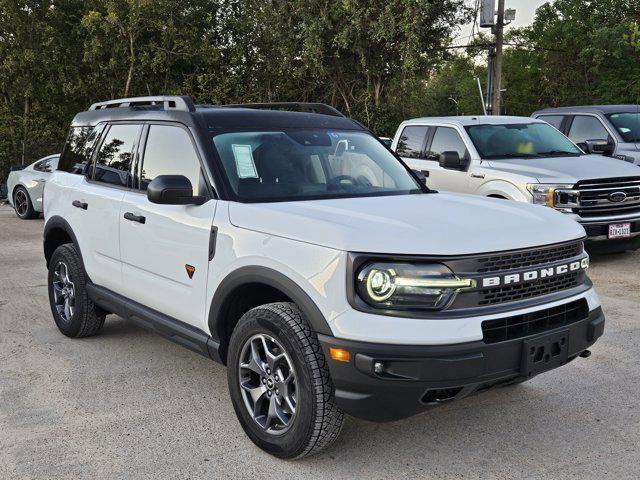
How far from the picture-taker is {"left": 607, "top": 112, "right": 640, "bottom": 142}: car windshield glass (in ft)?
37.0

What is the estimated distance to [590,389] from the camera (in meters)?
4.51

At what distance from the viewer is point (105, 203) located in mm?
4938

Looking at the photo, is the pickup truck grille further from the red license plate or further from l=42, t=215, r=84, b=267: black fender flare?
l=42, t=215, r=84, b=267: black fender flare

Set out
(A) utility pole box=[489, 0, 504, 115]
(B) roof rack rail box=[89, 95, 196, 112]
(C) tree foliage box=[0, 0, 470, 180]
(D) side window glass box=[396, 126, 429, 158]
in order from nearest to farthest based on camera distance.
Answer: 1. (B) roof rack rail box=[89, 95, 196, 112]
2. (D) side window glass box=[396, 126, 429, 158]
3. (C) tree foliage box=[0, 0, 470, 180]
4. (A) utility pole box=[489, 0, 504, 115]

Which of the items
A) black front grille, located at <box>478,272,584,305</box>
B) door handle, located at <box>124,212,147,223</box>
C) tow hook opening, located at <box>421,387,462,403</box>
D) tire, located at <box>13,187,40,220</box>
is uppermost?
door handle, located at <box>124,212,147,223</box>

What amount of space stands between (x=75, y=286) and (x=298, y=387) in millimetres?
2809

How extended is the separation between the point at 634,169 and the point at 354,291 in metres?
7.10

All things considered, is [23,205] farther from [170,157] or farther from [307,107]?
[170,157]

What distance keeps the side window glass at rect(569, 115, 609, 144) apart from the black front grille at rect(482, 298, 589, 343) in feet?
27.9

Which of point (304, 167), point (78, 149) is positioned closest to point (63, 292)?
point (78, 149)

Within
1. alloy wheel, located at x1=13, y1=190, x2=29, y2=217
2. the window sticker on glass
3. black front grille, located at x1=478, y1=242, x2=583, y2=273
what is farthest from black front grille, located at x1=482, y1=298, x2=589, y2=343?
alloy wheel, located at x1=13, y1=190, x2=29, y2=217

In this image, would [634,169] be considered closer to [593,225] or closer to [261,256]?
[593,225]

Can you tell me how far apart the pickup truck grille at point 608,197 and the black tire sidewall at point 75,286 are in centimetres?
580

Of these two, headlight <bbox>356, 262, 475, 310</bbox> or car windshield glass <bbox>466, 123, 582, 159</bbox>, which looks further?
car windshield glass <bbox>466, 123, 582, 159</bbox>
